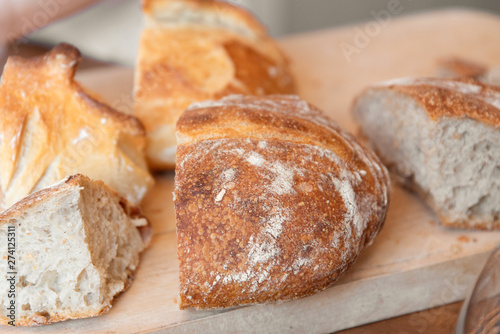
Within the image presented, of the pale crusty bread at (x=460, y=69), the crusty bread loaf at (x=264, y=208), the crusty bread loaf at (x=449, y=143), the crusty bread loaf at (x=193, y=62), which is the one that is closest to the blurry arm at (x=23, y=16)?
the crusty bread loaf at (x=193, y=62)

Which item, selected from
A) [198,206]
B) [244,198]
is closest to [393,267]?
[244,198]

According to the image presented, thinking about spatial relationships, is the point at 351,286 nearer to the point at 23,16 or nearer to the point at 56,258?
the point at 56,258

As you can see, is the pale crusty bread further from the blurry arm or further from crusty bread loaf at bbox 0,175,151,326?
the blurry arm

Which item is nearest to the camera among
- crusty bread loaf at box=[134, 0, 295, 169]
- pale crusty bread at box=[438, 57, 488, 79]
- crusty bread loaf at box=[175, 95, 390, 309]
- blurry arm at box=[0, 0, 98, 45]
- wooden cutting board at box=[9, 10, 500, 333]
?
crusty bread loaf at box=[175, 95, 390, 309]

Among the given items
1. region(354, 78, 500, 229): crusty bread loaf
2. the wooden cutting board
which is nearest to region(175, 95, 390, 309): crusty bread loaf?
the wooden cutting board

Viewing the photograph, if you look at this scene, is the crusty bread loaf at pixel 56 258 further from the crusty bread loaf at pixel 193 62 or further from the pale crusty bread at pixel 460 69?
the pale crusty bread at pixel 460 69

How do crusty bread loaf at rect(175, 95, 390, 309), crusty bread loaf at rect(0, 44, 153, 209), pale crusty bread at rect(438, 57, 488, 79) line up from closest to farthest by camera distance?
1. crusty bread loaf at rect(175, 95, 390, 309)
2. crusty bread loaf at rect(0, 44, 153, 209)
3. pale crusty bread at rect(438, 57, 488, 79)
